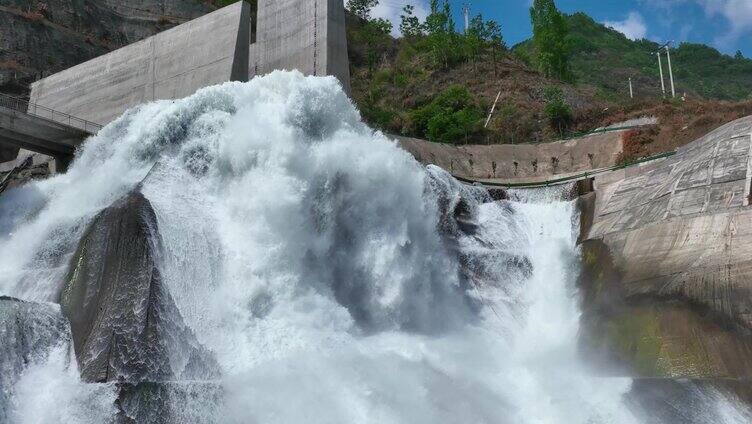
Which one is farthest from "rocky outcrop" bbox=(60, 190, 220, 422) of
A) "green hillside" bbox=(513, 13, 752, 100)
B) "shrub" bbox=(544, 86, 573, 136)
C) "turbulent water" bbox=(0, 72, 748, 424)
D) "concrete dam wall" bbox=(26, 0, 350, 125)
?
"green hillside" bbox=(513, 13, 752, 100)

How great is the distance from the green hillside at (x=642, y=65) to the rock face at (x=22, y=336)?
56.7 m

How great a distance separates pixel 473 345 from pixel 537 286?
319 centimetres

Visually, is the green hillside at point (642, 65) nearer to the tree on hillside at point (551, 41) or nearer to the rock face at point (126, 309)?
the tree on hillside at point (551, 41)

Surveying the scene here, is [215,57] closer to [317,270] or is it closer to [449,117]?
[317,270]

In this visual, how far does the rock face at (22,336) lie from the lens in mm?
9594

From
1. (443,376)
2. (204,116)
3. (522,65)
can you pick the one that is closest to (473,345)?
(443,376)

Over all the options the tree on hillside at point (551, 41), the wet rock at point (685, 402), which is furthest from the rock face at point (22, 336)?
the tree on hillside at point (551, 41)

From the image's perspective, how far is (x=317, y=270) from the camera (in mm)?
14047

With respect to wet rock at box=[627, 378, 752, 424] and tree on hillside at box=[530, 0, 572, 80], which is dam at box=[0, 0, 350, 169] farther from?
tree on hillside at box=[530, 0, 572, 80]

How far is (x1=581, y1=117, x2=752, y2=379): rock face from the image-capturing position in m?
13.1

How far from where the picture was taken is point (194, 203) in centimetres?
1421

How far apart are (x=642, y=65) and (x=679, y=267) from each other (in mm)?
69818

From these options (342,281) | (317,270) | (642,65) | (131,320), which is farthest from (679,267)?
(642,65)

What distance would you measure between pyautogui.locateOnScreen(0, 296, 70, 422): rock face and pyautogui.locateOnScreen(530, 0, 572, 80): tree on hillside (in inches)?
1430
